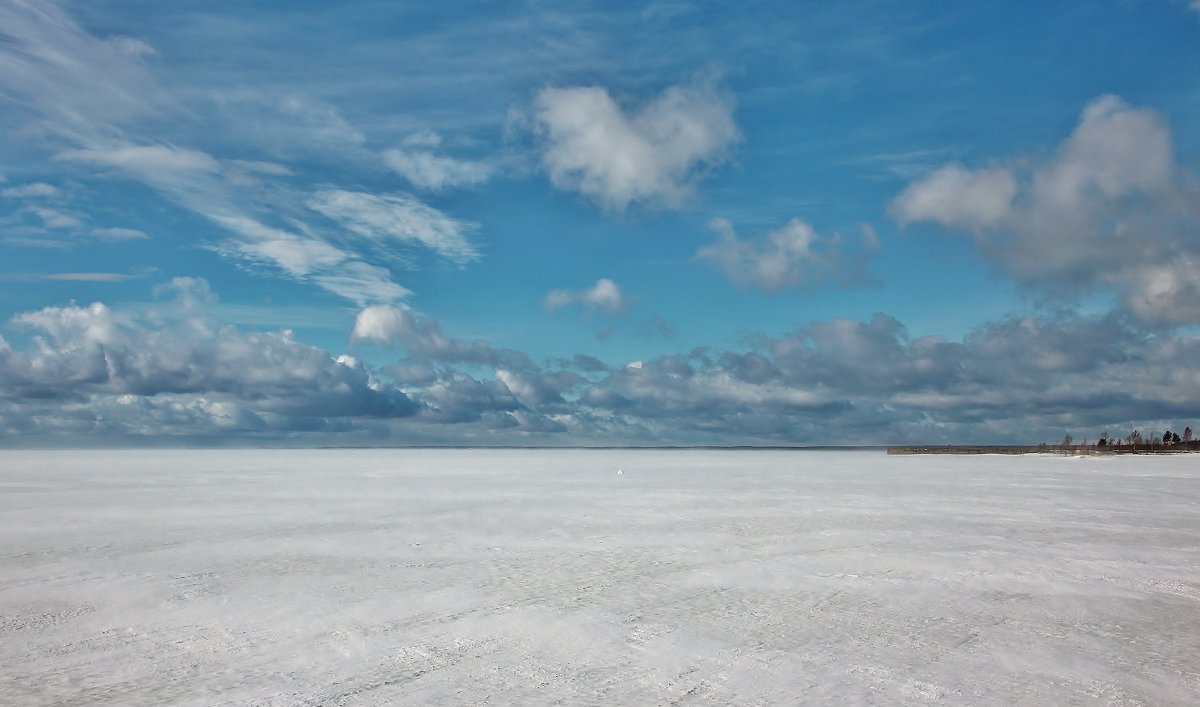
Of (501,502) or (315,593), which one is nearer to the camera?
(315,593)

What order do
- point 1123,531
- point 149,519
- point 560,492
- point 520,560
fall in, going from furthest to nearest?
A: point 560,492, point 149,519, point 1123,531, point 520,560

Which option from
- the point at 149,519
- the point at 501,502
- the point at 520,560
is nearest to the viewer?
the point at 520,560

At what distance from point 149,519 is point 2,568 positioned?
679 centimetres

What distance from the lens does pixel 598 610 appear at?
9211 mm

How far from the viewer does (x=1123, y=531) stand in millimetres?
16562

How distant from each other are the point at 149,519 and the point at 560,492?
44.6 feet

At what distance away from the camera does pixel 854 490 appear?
95.3 ft

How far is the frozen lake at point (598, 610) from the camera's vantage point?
21.9 ft

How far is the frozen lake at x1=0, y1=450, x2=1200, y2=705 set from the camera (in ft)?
21.9

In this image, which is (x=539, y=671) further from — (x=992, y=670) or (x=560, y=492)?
(x=560, y=492)

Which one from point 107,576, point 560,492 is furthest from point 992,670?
point 560,492

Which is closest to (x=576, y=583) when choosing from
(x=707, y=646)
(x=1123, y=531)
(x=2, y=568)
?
(x=707, y=646)

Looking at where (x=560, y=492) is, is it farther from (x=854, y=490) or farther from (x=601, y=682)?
(x=601, y=682)

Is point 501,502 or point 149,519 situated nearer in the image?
point 149,519
